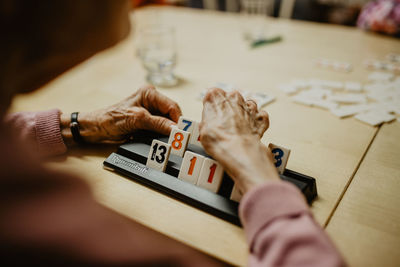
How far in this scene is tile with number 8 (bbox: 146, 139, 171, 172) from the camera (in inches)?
32.4

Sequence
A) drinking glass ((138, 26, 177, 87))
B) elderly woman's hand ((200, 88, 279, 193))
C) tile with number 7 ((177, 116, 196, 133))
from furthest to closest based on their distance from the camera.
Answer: drinking glass ((138, 26, 177, 87)) < tile with number 7 ((177, 116, 196, 133)) < elderly woman's hand ((200, 88, 279, 193))

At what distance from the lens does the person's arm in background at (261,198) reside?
0.52 m

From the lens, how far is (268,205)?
0.59 m

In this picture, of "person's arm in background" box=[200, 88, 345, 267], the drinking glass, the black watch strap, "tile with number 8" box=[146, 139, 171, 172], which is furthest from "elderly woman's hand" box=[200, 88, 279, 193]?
the drinking glass

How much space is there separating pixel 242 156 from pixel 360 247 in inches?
11.7

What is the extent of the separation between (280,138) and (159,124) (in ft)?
1.28

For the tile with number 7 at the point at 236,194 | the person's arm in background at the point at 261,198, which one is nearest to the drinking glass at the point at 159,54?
the person's arm in background at the point at 261,198

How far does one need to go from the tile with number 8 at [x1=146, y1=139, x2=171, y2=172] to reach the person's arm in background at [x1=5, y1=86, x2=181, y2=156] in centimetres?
9

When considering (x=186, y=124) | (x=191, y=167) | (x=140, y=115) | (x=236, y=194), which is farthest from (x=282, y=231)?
(x=140, y=115)

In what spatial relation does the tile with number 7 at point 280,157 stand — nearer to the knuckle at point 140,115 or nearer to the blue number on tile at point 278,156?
the blue number on tile at point 278,156

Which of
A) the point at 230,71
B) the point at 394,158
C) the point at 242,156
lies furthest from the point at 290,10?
the point at 242,156

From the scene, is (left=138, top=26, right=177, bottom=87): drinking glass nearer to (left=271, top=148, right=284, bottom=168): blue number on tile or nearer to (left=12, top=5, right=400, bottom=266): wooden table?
(left=12, top=5, right=400, bottom=266): wooden table

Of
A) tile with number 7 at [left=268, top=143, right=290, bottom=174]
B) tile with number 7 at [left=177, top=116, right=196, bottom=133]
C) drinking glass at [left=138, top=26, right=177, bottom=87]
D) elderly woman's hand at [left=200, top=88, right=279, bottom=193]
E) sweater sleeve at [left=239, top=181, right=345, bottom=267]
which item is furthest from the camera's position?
drinking glass at [left=138, top=26, right=177, bottom=87]

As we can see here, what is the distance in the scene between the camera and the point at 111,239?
55 centimetres
